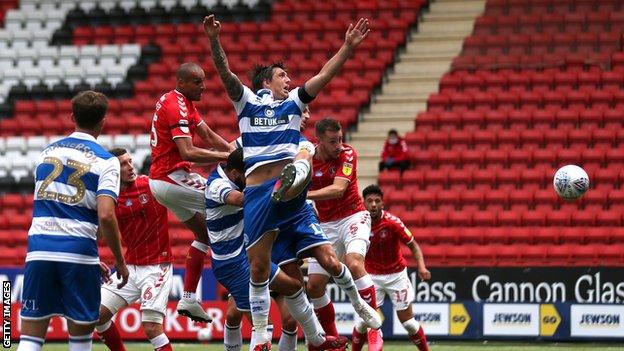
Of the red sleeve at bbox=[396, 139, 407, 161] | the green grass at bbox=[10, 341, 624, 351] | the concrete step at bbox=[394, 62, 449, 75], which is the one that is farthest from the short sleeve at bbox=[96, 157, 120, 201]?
the concrete step at bbox=[394, 62, 449, 75]

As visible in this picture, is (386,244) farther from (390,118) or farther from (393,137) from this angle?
(390,118)

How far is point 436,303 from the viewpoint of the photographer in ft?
54.6

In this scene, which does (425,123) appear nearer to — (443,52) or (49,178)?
(443,52)

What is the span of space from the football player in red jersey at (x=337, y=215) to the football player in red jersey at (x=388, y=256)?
859mm

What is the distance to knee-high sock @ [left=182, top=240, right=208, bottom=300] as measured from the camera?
37.2 ft

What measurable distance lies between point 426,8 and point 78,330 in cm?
1903

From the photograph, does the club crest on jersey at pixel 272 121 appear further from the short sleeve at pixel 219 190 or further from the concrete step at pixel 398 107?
the concrete step at pixel 398 107

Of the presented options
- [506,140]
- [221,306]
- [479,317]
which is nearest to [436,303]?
[479,317]

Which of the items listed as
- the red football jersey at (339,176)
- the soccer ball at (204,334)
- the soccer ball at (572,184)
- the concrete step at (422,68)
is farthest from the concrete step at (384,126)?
the red football jersey at (339,176)

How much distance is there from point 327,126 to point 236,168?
1.51 m

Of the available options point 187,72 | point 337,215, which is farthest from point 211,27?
point 337,215

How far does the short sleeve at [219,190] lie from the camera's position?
34.0 feet

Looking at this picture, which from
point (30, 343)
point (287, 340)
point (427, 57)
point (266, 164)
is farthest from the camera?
point (427, 57)

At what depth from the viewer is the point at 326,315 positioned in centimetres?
1130
